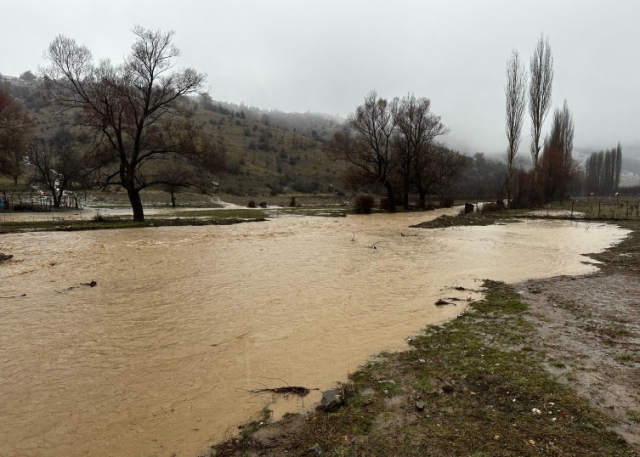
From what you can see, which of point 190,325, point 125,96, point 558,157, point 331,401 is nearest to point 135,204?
point 125,96

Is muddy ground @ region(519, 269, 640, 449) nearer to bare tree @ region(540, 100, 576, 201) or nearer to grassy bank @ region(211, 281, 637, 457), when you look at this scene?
grassy bank @ region(211, 281, 637, 457)

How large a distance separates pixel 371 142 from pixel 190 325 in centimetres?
3947

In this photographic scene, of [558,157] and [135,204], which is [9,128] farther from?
[558,157]

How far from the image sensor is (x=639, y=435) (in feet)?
12.3

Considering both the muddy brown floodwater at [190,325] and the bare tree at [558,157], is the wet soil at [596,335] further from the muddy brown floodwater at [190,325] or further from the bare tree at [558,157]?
the bare tree at [558,157]

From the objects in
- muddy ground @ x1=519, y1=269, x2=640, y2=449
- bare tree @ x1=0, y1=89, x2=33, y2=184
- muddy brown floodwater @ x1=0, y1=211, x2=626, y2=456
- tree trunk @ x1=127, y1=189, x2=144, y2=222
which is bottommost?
muddy brown floodwater @ x1=0, y1=211, x2=626, y2=456

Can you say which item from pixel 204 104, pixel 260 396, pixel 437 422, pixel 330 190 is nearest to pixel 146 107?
pixel 260 396

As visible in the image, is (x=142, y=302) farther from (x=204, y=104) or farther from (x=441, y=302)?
(x=204, y=104)

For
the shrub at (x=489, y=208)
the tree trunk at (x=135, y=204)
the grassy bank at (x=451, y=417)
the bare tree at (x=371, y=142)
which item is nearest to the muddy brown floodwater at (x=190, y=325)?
the grassy bank at (x=451, y=417)

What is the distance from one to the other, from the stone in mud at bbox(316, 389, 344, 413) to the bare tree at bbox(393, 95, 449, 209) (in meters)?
42.4

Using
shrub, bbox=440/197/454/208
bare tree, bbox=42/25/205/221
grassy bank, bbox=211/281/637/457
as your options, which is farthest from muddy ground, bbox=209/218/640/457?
shrub, bbox=440/197/454/208

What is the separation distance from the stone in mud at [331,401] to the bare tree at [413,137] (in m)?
42.4

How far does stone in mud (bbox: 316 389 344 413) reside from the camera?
4.52m

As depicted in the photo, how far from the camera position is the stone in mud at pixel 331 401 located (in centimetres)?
452
